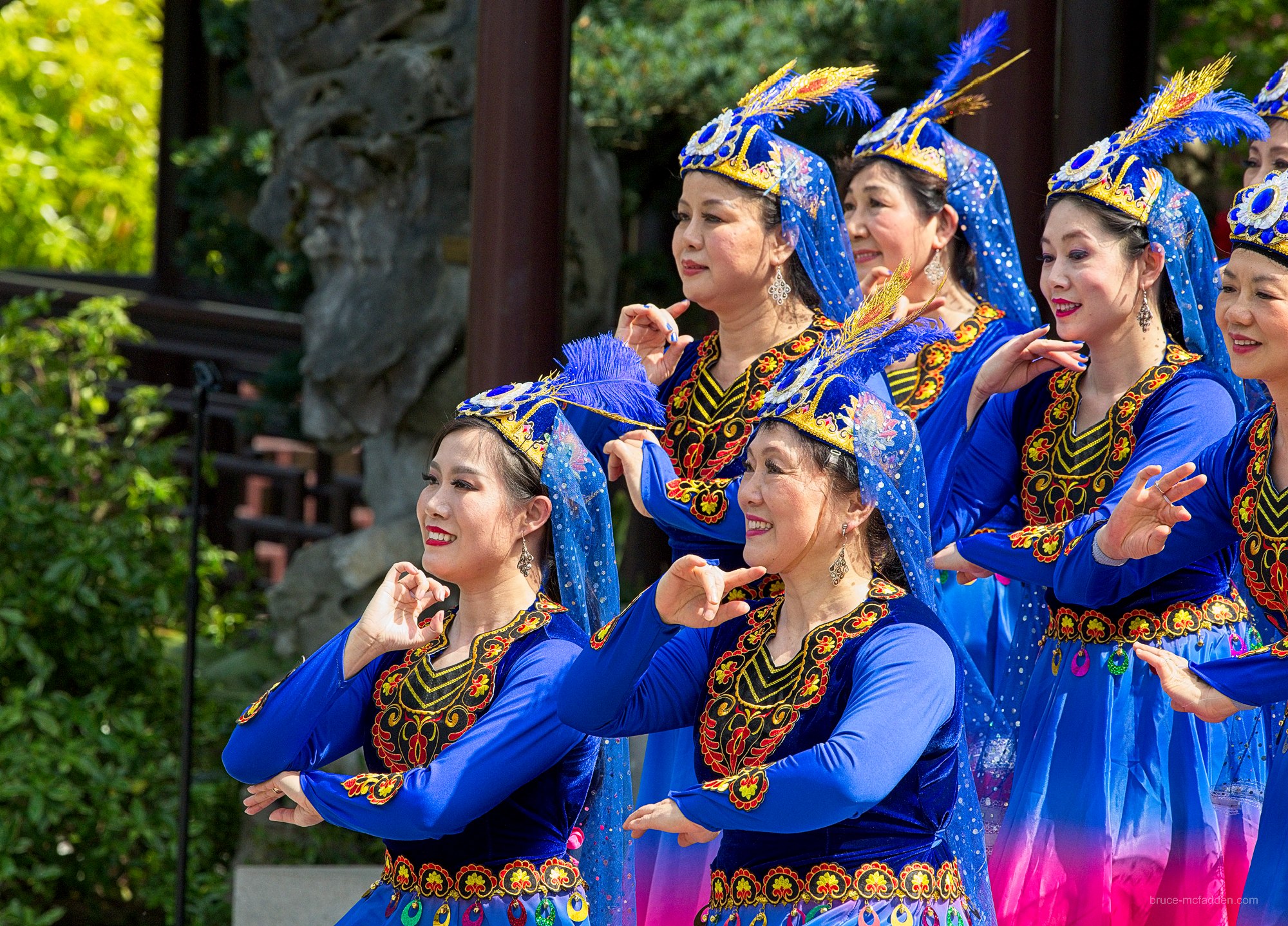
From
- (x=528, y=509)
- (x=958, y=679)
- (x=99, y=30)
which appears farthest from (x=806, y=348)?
(x=99, y=30)

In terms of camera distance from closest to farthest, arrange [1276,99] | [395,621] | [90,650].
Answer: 1. [395,621]
2. [1276,99]
3. [90,650]

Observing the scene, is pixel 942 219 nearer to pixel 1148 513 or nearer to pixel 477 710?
pixel 1148 513

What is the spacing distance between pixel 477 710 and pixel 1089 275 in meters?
1.29

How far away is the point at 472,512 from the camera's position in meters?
2.81

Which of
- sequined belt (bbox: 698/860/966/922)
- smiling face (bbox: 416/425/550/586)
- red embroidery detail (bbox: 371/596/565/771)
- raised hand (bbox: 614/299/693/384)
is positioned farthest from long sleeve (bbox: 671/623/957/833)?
raised hand (bbox: 614/299/693/384)

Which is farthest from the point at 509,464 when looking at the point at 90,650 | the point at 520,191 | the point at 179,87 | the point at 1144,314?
the point at 179,87

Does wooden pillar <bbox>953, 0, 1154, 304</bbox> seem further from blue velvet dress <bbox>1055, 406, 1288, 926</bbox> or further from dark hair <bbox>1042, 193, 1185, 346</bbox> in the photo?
blue velvet dress <bbox>1055, 406, 1288, 926</bbox>

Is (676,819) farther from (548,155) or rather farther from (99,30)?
(99,30)

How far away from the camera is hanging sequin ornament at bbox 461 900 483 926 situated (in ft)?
8.79

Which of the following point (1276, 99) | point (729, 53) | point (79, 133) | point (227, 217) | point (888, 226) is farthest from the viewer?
point (79, 133)

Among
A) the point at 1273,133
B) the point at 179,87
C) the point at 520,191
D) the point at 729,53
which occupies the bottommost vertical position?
the point at 1273,133

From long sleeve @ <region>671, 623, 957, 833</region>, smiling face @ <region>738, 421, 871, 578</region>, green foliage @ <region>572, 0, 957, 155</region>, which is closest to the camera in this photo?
long sleeve @ <region>671, 623, 957, 833</region>

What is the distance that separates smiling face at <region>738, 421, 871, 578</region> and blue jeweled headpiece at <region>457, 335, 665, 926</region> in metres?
0.42

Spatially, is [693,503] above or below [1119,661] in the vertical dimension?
above
